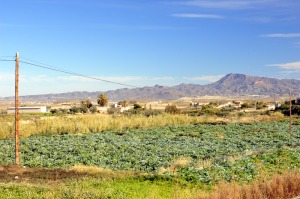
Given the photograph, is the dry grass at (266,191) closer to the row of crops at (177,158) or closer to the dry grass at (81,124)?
the row of crops at (177,158)

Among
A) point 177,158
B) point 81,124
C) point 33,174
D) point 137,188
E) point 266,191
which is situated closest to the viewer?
point 266,191

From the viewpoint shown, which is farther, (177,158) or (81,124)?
(81,124)

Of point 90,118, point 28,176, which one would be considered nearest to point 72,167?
point 28,176

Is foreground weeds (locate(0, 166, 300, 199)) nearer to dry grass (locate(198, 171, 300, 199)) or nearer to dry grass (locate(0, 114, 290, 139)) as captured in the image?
dry grass (locate(198, 171, 300, 199))

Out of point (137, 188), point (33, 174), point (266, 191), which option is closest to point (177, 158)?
point (33, 174)

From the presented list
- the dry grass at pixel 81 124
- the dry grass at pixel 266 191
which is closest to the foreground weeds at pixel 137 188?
the dry grass at pixel 266 191

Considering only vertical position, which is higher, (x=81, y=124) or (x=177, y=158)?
(x=81, y=124)

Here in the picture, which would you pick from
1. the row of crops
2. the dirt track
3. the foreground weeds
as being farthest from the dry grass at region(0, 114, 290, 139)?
the foreground weeds

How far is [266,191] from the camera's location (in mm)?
10492

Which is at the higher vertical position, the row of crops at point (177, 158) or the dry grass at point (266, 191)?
the dry grass at point (266, 191)

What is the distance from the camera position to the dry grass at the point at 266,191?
9.92 metres

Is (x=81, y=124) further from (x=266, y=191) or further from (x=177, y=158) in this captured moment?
(x=266, y=191)

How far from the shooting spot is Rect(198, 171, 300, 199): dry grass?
9.92 m

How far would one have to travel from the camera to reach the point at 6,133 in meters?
34.8
